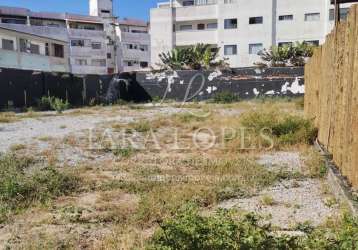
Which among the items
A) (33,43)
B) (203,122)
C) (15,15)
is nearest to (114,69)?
(15,15)

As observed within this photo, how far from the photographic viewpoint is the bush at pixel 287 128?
25.2 ft

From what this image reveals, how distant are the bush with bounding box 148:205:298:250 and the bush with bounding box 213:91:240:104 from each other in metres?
18.8

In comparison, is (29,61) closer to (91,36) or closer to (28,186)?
(91,36)

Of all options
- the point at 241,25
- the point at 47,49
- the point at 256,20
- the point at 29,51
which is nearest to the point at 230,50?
the point at 241,25

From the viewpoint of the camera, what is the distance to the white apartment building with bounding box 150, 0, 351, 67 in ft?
110

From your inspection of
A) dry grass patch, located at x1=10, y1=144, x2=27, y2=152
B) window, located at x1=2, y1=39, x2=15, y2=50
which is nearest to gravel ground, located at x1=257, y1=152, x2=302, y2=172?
dry grass patch, located at x1=10, y1=144, x2=27, y2=152

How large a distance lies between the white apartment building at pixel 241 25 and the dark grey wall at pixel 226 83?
12833mm

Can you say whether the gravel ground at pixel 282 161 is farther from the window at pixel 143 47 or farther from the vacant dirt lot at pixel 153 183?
the window at pixel 143 47

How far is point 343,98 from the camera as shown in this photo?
15.6 ft

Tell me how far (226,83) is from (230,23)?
1487cm

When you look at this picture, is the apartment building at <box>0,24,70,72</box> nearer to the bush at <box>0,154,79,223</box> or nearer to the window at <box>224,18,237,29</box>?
the window at <box>224,18,237,29</box>

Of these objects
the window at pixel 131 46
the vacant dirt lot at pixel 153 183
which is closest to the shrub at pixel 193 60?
the vacant dirt lot at pixel 153 183

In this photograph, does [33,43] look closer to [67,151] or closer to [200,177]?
[67,151]

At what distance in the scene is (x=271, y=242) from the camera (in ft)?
8.61
